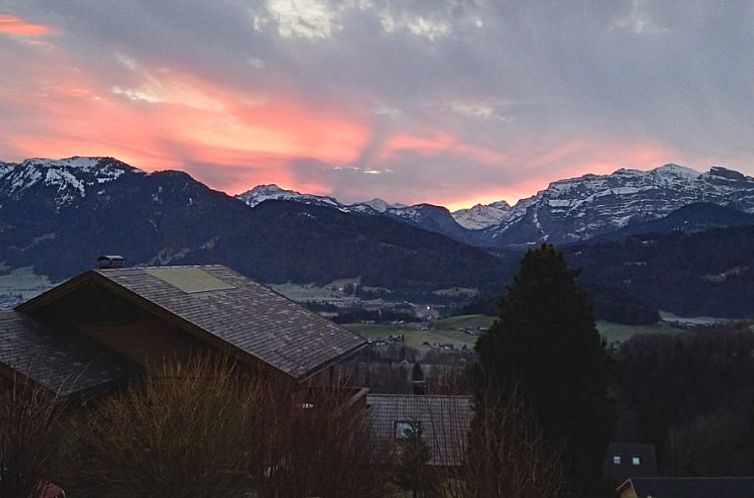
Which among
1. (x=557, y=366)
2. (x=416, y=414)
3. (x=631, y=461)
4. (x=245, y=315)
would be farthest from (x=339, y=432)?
(x=631, y=461)

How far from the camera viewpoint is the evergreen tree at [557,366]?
11.9m

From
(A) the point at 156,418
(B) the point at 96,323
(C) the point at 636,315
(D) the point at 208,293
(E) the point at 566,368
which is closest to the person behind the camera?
(A) the point at 156,418

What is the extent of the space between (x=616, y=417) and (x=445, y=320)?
176815 mm

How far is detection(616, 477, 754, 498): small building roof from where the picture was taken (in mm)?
48906

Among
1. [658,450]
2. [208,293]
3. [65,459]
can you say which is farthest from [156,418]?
[658,450]

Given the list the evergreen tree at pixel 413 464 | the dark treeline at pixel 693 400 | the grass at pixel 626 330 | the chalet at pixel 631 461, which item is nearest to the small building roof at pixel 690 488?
the chalet at pixel 631 461

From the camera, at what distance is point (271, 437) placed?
397 inches

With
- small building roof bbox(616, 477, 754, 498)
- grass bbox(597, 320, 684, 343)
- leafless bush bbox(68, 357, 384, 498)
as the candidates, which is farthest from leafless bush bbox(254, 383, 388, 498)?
grass bbox(597, 320, 684, 343)

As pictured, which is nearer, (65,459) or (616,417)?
(65,459)

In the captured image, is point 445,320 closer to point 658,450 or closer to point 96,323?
point 658,450

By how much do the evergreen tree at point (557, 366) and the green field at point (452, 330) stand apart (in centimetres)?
13690

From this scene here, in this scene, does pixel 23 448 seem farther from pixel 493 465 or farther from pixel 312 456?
pixel 493 465

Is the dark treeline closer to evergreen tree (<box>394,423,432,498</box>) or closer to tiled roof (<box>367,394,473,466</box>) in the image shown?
tiled roof (<box>367,394,473,466</box>)

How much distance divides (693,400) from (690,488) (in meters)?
54.1
